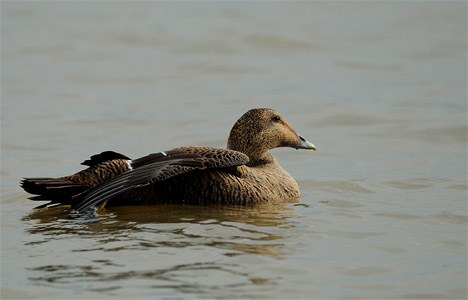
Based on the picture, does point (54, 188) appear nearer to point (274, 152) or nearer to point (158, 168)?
point (158, 168)

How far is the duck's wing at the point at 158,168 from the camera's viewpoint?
24.9 feet

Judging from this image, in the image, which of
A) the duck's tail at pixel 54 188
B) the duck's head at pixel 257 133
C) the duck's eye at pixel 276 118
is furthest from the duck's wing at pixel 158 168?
the duck's eye at pixel 276 118

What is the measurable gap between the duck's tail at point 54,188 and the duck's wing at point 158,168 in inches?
5.6

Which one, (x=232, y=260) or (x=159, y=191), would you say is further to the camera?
(x=159, y=191)

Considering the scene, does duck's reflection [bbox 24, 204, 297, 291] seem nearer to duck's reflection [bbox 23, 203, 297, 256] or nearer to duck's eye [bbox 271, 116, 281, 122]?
duck's reflection [bbox 23, 203, 297, 256]

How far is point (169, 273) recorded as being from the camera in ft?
20.4

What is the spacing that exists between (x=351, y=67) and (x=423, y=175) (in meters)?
7.27

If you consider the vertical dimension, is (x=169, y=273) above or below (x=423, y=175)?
below

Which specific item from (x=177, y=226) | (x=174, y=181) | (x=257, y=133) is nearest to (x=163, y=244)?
(x=177, y=226)

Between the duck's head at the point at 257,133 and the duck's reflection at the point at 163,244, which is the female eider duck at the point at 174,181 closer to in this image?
the duck's head at the point at 257,133

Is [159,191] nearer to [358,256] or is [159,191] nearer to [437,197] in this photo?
[358,256]

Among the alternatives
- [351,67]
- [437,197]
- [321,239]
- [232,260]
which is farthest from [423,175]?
[351,67]

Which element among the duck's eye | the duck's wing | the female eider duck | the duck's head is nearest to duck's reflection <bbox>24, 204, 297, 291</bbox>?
the female eider duck

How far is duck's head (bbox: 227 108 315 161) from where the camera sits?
9258mm
